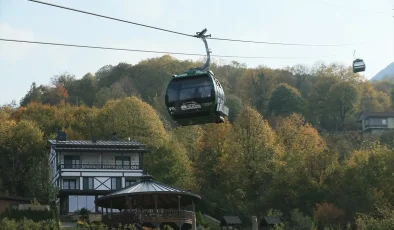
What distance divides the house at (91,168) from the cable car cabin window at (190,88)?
51042mm

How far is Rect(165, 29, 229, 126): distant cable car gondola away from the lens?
3067 centimetres

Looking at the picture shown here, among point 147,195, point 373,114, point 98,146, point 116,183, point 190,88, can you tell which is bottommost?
point 147,195

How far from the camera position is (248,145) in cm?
7812

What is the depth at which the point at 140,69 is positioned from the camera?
137750 millimetres

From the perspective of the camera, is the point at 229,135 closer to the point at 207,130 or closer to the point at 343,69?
the point at 207,130

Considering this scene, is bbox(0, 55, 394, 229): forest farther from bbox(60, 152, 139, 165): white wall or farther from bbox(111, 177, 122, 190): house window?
bbox(111, 177, 122, 190): house window

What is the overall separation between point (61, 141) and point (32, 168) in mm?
3883

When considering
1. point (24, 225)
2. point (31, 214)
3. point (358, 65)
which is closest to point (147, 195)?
point (24, 225)

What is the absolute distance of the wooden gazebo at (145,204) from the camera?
189ft

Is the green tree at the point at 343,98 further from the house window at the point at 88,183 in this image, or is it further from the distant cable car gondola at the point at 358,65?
the distant cable car gondola at the point at 358,65

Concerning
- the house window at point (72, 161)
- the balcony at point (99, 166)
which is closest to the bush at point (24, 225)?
the balcony at point (99, 166)

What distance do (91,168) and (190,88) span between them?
175 feet

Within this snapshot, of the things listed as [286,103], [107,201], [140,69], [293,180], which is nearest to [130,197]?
[107,201]

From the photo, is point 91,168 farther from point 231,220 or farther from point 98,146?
point 231,220
